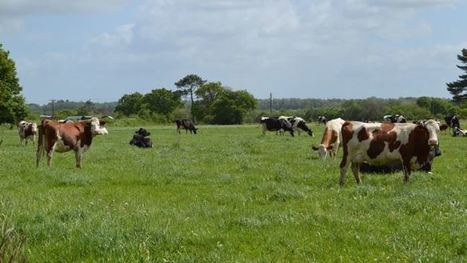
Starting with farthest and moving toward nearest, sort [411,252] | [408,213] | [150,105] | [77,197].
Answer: [150,105] → [77,197] → [408,213] → [411,252]

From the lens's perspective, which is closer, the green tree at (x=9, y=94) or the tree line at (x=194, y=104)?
the green tree at (x=9, y=94)

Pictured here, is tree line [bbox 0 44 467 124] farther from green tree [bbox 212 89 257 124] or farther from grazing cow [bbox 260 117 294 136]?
grazing cow [bbox 260 117 294 136]

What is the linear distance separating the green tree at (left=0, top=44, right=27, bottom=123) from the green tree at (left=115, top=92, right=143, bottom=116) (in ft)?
211

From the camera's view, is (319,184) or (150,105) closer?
(319,184)

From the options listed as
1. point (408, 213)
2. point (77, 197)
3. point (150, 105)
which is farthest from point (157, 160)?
point (150, 105)

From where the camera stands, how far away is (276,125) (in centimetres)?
5312

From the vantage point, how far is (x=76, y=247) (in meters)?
8.56

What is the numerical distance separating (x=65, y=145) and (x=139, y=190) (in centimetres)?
772

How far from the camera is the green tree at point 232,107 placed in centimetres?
11969

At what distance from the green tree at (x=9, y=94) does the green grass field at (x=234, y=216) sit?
50.3 meters

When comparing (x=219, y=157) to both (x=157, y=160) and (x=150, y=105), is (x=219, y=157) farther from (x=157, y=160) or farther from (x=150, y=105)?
(x=150, y=105)

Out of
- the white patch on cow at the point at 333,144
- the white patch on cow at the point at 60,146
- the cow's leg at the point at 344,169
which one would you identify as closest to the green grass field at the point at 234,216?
the cow's leg at the point at 344,169

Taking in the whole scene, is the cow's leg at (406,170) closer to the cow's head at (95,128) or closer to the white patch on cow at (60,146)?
the cow's head at (95,128)

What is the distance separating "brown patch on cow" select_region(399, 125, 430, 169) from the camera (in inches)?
637
